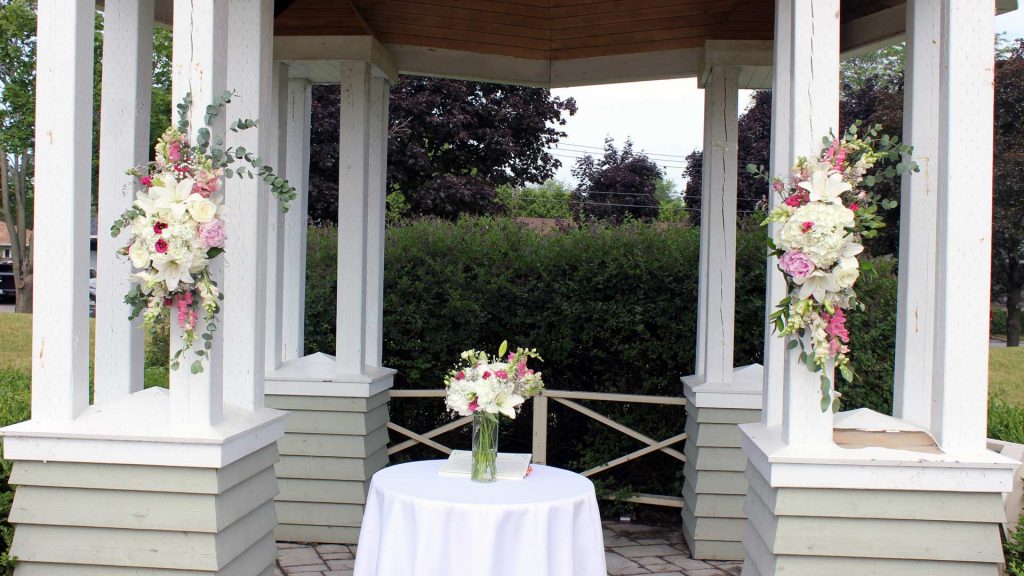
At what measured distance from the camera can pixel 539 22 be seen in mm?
Answer: 4922

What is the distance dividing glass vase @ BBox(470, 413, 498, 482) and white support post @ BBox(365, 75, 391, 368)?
2.05m

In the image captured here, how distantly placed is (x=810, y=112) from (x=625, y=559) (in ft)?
9.23

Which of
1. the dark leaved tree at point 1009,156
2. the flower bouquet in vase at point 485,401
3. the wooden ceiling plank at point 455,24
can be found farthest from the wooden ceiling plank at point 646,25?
the dark leaved tree at point 1009,156

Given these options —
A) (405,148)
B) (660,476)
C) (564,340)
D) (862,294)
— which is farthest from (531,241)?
(405,148)

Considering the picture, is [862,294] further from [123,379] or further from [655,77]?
[123,379]

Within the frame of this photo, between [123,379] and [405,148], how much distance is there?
1134cm

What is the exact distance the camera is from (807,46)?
268 cm

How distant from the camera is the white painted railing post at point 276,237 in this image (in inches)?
179

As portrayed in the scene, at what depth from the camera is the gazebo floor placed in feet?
14.1

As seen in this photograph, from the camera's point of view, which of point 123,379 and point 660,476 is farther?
point 660,476

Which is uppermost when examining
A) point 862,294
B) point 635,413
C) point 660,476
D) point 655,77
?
point 655,77

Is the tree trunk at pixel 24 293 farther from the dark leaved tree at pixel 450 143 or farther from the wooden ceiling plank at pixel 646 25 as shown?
the wooden ceiling plank at pixel 646 25

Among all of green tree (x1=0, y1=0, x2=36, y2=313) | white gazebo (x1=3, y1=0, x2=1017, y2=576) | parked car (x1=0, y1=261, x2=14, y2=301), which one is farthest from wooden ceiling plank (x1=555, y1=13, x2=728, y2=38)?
parked car (x1=0, y1=261, x2=14, y2=301)

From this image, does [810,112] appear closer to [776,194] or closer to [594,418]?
[776,194]
